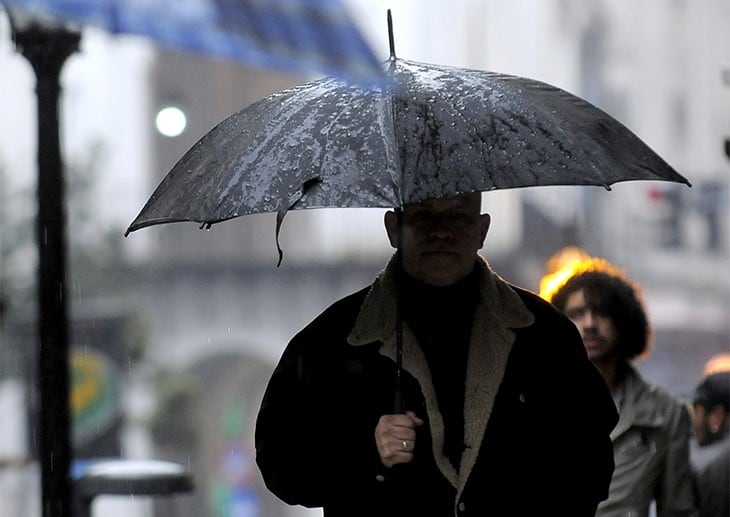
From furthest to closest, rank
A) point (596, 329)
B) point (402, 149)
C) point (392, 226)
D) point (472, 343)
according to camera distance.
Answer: point (596, 329) < point (392, 226) < point (472, 343) < point (402, 149)

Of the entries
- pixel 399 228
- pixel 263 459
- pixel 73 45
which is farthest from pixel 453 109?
pixel 73 45

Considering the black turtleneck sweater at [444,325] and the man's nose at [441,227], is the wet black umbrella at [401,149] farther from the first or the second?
the black turtleneck sweater at [444,325]

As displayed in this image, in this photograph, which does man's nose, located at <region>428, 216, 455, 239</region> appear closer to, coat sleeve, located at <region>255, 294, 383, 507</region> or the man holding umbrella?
the man holding umbrella

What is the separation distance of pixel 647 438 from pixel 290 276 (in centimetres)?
2337

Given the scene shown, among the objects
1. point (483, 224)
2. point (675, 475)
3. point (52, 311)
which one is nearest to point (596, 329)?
point (675, 475)

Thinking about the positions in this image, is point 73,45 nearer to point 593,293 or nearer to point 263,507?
point 593,293

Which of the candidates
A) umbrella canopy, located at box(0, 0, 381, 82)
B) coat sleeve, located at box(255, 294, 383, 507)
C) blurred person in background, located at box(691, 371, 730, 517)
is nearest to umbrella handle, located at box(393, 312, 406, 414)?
coat sleeve, located at box(255, 294, 383, 507)

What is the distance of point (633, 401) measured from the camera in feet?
17.7

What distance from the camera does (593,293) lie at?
17.7 feet

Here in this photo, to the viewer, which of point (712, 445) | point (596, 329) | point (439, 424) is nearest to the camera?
point (439, 424)

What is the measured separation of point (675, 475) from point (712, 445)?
1.55 meters

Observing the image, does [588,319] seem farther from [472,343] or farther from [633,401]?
[472,343]

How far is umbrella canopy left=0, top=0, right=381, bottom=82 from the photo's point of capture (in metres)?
3.75

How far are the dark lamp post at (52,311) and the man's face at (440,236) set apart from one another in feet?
7.75
